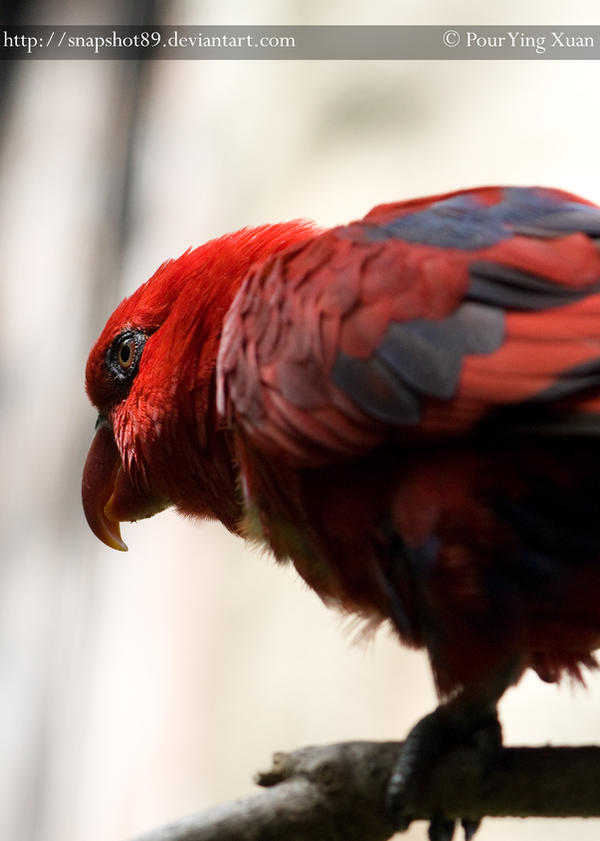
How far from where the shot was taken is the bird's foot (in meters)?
1.16

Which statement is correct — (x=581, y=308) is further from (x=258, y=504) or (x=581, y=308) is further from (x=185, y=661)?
(x=185, y=661)

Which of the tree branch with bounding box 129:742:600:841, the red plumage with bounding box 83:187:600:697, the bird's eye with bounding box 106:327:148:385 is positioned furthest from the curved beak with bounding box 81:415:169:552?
the tree branch with bounding box 129:742:600:841

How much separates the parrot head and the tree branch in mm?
458

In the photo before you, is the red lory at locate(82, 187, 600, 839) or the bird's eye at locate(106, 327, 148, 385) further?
the bird's eye at locate(106, 327, 148, 385)

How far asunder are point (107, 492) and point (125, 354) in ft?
0.89

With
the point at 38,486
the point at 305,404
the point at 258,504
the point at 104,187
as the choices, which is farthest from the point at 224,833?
the point at 104,187

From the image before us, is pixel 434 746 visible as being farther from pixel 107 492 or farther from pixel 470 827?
pixel 107 492

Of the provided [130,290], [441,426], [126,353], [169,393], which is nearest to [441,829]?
[441,426]

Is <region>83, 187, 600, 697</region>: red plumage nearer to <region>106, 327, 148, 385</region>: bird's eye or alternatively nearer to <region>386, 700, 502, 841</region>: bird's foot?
<region>386, 700, 502, 841</region>: bird's foot

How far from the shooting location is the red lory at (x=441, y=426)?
108 cm

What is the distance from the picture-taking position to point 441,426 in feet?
3.57

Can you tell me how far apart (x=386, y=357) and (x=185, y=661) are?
1.92 meters

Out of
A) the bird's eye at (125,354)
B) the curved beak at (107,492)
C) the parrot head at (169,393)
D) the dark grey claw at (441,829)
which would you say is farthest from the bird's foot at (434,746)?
the bird's eye at (125,354)

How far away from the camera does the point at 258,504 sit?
4.29 ft
